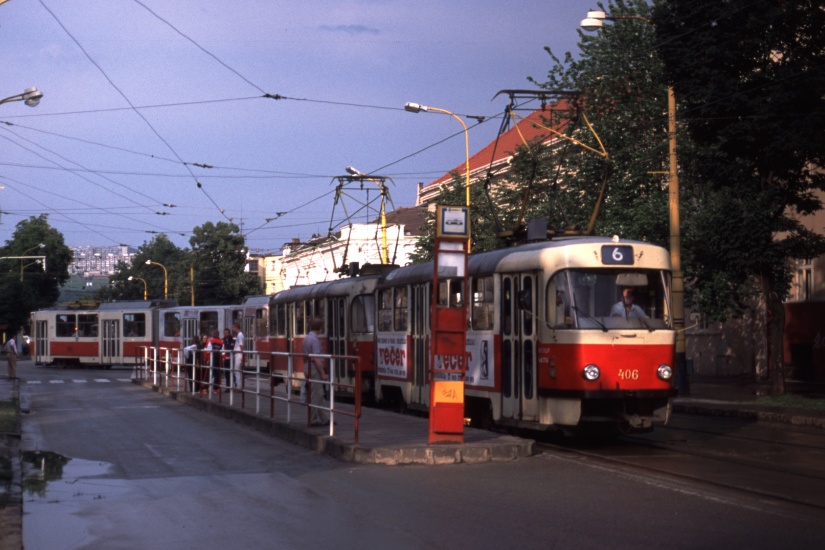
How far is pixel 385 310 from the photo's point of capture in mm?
23500

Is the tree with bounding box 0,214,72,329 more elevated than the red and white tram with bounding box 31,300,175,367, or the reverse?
the tree with bounding box 0,214,72,329

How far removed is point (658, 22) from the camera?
25109mm

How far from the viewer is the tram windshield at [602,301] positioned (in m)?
15.2

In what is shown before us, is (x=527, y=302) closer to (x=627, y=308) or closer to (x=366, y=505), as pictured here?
(x=627, y=308)

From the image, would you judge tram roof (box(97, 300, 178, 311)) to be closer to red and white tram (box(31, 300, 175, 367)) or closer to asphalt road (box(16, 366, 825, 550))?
red and white tram (box(31, 300, 175, 367))

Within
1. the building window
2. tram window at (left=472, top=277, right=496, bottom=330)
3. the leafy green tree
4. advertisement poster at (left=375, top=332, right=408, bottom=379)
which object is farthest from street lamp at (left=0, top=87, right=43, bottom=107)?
the leafy green tree

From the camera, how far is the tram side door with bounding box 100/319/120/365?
5538 cm

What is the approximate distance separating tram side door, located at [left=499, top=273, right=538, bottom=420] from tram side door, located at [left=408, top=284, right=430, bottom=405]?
3669 mm

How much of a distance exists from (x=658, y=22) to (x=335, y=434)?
1395cm

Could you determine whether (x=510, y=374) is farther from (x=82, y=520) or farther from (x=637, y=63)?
(x=637, y=63)

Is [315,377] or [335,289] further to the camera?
[335,289]

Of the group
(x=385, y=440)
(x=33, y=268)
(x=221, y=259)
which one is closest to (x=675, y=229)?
(x=385, y=440)

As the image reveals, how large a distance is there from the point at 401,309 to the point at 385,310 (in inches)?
48.2

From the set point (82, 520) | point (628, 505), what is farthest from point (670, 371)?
point (82, 520)
